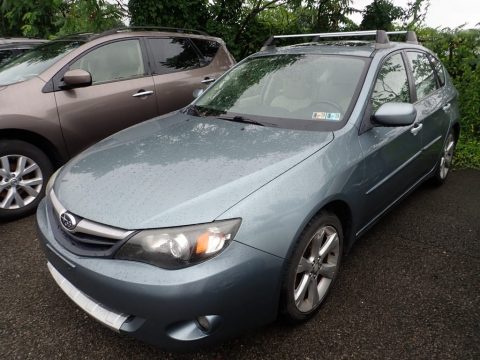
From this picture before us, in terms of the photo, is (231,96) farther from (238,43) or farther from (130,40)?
(238,43)

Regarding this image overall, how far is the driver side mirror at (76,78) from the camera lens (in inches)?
143

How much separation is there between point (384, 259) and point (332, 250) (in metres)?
0.79

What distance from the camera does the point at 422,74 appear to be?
3.52 meters

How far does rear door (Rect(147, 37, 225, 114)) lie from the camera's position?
448 cm

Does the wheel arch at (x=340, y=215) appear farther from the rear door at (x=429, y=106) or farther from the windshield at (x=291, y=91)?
the rear door at (x=429, y=106)

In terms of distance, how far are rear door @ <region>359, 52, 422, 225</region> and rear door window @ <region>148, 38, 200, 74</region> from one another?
255cm

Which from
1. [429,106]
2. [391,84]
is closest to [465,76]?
[429,106]

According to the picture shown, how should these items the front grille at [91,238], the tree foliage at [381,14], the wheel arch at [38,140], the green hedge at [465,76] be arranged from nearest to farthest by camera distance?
1. the front grille at [91,238]
2. the wheel arch at [38,140]
3. the green hedge at [465,76]
4. the tree foliage at [381,14]

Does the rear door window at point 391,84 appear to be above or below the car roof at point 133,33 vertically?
below

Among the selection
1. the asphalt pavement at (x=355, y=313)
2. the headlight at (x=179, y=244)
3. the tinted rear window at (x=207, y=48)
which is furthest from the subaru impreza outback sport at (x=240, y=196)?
the tinted rear window at (x=207, y=48)

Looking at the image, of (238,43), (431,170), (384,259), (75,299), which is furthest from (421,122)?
(238,43)

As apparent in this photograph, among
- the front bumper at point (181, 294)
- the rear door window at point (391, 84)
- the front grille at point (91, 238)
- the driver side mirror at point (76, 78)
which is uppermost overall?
the driver side mirror at point (76, 78)

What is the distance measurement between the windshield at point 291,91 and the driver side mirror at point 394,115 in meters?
0.21

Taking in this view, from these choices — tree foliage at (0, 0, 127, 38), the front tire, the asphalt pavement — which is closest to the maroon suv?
the asphalt pavement
